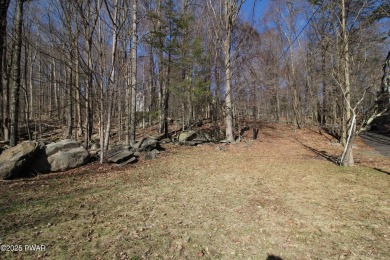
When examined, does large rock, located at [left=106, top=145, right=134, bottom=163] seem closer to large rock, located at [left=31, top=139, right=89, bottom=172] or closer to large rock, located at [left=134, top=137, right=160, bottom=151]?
large rock, located at [left=31, top=139, right=89, bottom=172]

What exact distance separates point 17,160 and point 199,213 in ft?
16.4

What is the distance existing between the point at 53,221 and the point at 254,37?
701 inches

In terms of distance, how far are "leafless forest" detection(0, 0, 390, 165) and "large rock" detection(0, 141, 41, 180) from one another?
1.90 meters

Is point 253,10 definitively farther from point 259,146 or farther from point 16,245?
point 259,146

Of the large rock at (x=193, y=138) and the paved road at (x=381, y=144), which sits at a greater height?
the large rock at (x=193, y=138)

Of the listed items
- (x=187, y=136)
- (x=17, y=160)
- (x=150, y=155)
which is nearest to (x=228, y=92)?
(x=187, y=136)

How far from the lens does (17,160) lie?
5.83m

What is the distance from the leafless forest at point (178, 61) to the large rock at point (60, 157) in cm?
73

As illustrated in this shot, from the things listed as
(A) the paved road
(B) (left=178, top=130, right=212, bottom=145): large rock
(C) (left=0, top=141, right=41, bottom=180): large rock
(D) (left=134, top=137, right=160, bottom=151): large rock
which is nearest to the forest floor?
(C) (left=0, top=141, right=41, bottom=180): large rock

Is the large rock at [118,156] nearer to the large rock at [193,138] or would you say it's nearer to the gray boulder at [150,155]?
the gray boulder at [150,155]

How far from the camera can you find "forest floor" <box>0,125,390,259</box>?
3.05 metres

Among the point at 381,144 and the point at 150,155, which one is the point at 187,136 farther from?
the point at 381,144

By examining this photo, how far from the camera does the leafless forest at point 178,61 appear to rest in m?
7.28

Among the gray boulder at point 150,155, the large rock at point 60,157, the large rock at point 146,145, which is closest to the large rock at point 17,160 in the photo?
the large rock at point 60,157
